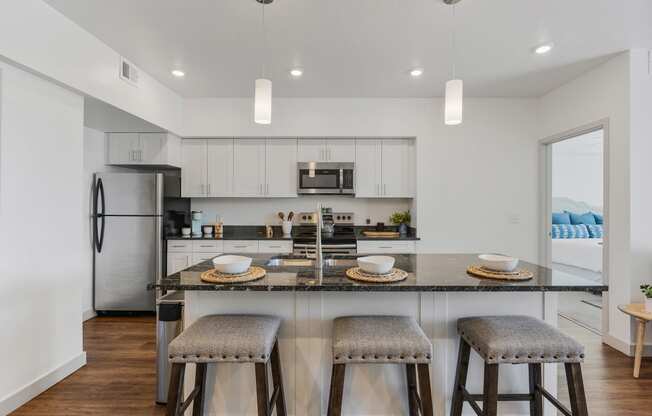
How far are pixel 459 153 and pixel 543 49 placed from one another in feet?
4.85

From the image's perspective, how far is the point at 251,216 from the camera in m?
4.62

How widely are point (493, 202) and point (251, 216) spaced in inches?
125

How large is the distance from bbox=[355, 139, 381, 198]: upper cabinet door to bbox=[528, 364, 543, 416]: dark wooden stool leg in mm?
2740

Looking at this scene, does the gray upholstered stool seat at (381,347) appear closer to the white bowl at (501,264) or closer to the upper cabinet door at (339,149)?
the white bowl at (501,264)

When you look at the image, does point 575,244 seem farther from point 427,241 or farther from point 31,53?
point 31,53

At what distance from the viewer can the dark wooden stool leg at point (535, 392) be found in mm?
1700

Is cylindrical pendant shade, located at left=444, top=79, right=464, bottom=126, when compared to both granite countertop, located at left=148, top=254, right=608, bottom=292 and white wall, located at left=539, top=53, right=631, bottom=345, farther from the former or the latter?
white wall, located at left=539, top=53, right=631, bottom=345

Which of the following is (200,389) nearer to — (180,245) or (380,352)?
(380,352)

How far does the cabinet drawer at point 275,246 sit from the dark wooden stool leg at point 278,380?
230 cm

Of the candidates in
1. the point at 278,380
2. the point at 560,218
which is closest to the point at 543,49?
the point at 278,380

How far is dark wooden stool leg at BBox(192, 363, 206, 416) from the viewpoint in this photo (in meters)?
1.68

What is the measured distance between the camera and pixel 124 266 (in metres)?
3.68

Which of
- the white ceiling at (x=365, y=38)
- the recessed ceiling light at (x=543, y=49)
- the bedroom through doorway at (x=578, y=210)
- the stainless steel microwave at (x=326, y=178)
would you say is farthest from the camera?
the bedroom through doorway at (x=578, y=210)

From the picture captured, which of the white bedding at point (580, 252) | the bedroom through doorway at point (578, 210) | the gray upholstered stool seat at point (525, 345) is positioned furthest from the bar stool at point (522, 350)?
the white bedding at point (580, 252)
